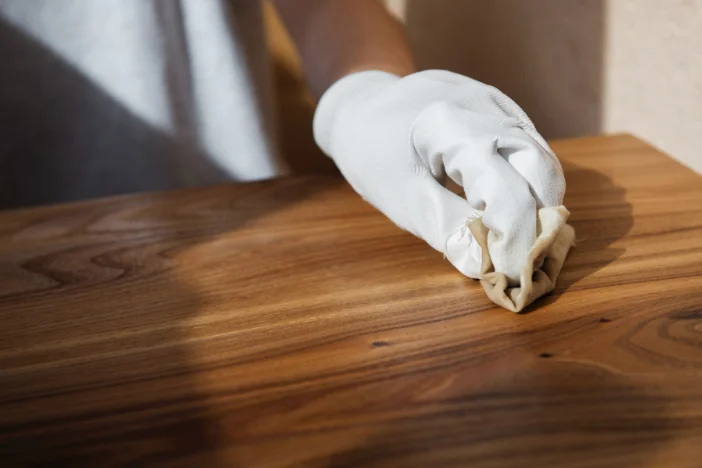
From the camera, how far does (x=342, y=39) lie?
0.65 m

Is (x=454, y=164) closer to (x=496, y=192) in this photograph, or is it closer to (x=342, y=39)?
(x=496, y=192)

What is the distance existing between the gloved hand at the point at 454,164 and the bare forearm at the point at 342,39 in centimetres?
12

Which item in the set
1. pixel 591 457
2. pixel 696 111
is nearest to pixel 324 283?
pixel 591 457

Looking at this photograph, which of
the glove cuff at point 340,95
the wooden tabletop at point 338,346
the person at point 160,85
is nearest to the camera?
the wooden tabletop at point 338,346

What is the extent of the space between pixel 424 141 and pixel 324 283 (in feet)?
0.34

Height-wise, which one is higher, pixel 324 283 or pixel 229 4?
pixel 229 4

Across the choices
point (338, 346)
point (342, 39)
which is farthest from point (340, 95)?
point (338, 346)

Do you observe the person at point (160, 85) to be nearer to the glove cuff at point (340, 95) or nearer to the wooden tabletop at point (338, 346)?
the glove cuff at point (340, 95)

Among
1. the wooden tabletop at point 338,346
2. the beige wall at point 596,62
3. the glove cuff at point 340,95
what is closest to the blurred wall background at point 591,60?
the beige wall at point 596,62

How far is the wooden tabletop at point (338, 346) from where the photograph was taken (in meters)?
0.27

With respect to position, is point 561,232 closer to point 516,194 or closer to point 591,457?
point 516,194

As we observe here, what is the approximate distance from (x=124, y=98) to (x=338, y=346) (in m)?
0.48

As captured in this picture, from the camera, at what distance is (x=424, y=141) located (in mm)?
408

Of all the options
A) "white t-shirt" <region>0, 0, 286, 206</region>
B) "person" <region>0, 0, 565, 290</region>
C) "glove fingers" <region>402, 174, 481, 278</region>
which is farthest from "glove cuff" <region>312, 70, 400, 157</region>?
"white t-shirt" <region>0, 0, 286, 206</region>
